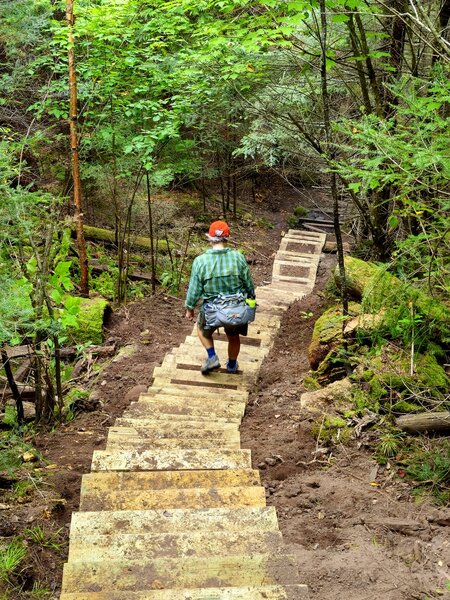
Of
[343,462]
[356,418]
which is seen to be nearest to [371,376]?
[356,418]

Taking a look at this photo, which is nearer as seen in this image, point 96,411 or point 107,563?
point 107,563

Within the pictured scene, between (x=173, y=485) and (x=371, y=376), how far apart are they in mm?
2117

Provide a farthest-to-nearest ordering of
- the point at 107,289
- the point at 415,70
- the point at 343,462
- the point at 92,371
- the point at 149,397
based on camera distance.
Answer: the point at 107,289 → the point at 92,371 → the point at 415,70 → the point at 149,397 → the point at 343,462

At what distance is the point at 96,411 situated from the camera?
6.21 m

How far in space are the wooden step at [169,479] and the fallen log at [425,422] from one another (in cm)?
129

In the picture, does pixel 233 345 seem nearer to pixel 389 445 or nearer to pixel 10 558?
pixel 389 445

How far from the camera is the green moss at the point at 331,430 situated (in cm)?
455

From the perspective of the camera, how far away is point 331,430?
4.63 meters

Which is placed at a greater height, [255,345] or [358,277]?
[358,277]

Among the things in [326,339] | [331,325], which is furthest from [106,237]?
[326,339]

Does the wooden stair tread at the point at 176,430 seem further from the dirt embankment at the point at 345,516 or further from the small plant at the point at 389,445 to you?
the small plant at the point at 389,445

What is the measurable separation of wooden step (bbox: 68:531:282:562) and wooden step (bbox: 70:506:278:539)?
123 millimetres

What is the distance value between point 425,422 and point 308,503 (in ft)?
3.95

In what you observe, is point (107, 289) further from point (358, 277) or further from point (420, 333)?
point (420, 333)
